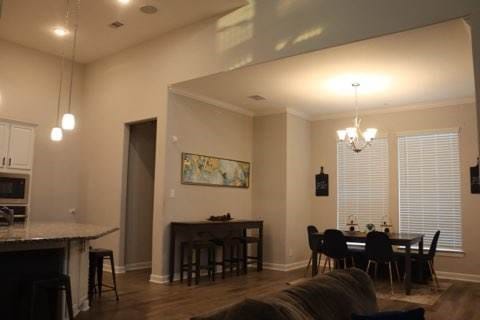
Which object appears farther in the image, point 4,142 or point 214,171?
point 214,171

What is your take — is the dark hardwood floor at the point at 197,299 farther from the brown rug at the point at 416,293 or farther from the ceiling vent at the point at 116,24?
the ceiling vent at the point at 116,24

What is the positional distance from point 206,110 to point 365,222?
3.63 meters

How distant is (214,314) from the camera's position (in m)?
1.76

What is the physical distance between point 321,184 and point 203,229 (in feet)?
9.53

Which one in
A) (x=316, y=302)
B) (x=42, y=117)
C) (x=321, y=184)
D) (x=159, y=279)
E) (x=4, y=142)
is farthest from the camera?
(x=321, y=184)

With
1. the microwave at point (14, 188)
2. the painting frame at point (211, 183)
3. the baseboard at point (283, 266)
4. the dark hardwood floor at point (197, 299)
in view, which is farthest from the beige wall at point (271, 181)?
the microwave at point (14, 188)

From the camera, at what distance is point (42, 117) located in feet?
24.5

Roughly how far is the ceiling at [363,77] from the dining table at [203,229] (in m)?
2.13

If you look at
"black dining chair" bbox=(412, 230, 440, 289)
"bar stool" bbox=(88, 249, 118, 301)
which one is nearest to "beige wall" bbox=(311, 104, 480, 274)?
"black dining chair" bbox=(412, 230, 440, 289)

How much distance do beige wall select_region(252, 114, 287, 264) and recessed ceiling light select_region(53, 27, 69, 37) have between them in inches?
148

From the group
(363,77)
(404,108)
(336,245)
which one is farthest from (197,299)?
(404,108)

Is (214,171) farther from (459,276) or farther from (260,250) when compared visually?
(459,276)

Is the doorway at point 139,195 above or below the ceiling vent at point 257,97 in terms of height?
below

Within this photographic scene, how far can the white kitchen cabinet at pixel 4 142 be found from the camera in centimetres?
643
